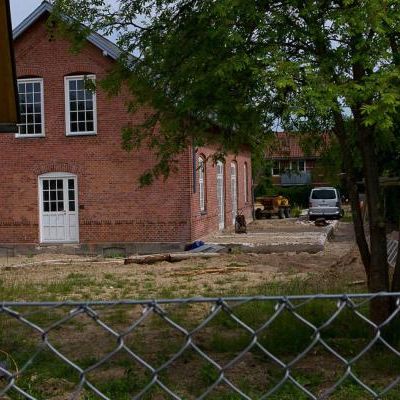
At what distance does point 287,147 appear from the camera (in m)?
9.70

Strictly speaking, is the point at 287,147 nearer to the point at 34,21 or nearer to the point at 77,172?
the point at 77,172

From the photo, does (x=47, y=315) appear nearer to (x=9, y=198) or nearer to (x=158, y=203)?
(x=158, y=203)

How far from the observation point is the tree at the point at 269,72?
611 cm

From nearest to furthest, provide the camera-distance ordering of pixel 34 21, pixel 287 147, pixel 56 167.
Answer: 1. pixel 287 147
2. pixel 34 21
3. pixel 56 167

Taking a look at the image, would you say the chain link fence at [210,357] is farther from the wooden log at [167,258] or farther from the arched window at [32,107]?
the arched window at [32,107]

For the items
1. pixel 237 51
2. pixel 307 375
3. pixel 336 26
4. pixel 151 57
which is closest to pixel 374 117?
pixel 336 26

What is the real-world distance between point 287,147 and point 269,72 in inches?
138

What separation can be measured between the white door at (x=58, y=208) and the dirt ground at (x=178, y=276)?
2.67 meters

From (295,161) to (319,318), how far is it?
7.07ft

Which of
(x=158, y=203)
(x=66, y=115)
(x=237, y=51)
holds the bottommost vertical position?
(x=158, y=203)

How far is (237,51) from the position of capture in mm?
6758

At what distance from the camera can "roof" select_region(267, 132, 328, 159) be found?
29.0 feet

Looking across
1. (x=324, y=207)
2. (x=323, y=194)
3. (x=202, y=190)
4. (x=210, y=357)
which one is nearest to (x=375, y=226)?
(x=210, y=357)

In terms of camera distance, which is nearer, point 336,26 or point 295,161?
point 336,26
